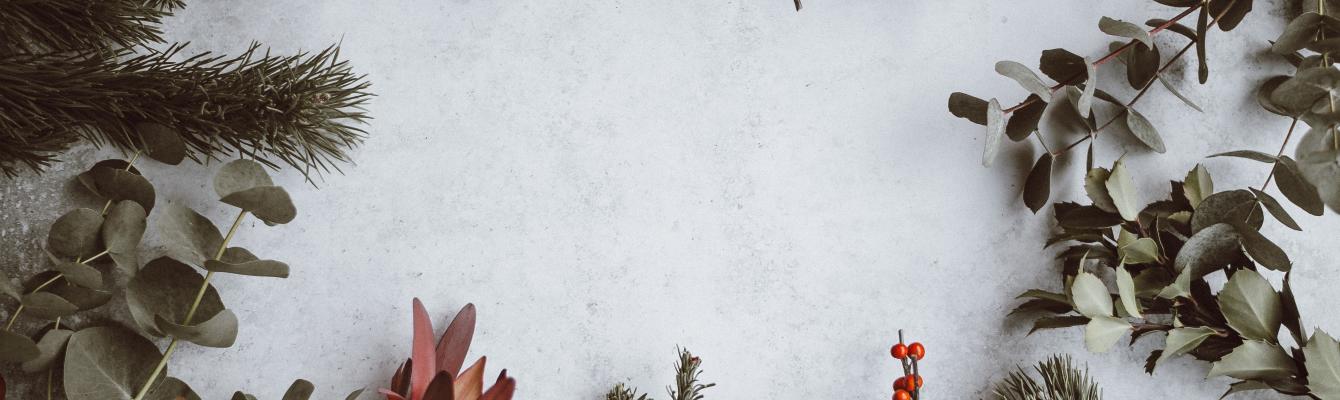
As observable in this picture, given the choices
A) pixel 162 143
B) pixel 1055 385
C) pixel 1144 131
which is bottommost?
pixel 1055 385

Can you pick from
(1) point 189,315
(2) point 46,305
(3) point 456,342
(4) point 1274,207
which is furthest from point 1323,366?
(2) point 46,305

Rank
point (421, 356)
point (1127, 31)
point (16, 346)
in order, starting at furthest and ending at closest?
1. point (1127, 31)
2. point (421, 356)
3. point (16, 346)

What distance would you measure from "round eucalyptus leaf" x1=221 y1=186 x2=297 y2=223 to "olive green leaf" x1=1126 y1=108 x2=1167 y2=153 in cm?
97

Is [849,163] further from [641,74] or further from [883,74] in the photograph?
[641,74]

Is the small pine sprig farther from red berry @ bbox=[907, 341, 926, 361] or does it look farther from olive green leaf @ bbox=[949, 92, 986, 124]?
olive green leaf @ bbox=[949, 92, 986, 124]

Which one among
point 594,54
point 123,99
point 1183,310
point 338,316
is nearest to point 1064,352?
point 1183,310

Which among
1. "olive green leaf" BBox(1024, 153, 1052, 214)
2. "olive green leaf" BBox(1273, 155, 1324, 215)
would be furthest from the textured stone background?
"olive green leaf" BBox(1273, 155, 1324, 215)

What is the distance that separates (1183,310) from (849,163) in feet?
1.44

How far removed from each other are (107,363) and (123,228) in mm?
130

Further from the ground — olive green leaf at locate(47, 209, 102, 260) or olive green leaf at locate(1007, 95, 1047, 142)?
olive green leaf at locate(1007, 95, 1047, 142)

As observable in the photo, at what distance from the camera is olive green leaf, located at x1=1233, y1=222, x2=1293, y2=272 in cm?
91

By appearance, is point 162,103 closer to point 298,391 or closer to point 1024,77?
point 298,391

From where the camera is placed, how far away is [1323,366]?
89cm

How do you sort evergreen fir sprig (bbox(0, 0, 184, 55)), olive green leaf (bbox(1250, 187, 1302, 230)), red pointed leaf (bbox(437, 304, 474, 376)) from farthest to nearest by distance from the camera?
olive green leaf (bbox(1250, 187, 1302, 230)) → red pointed leaf (bbox(437, 304, 474, 376)) → evergreen fir sprig (bbox(0, 0, 184, 55))
